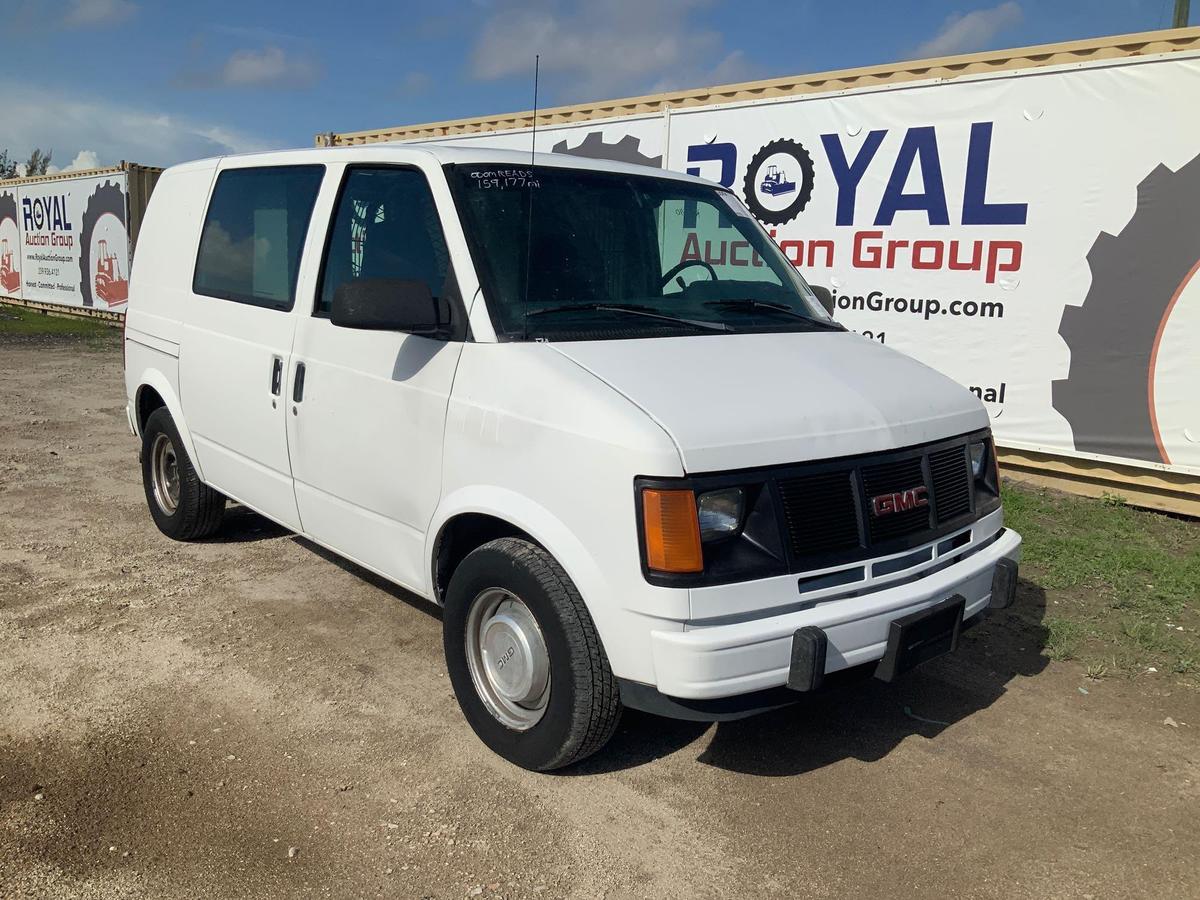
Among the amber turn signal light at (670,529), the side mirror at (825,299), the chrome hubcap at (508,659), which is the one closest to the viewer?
the amber turn signal light at (670,529)

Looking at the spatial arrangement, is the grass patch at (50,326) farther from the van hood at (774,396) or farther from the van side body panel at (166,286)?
the van hood at (774,396)

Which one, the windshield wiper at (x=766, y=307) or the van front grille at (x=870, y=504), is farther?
the windshield wiper at (x=766, y=307)

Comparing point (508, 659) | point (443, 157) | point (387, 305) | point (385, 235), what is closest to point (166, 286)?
point (385, 235)

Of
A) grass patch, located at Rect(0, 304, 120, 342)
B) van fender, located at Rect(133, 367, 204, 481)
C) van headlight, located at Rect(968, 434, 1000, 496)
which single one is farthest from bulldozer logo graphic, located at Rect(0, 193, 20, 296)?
van headlight, located at Rect(968, 434, 1000, 496)

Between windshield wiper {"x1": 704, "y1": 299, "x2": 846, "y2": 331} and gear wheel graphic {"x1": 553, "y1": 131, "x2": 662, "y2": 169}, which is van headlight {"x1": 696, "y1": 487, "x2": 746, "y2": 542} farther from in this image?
gear wheel graphic {"x1": 553, "y1": 131, "x2": 662, "y2": 169}

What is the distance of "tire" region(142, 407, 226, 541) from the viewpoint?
5578 mm

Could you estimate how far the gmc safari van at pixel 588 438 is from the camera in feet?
9.55

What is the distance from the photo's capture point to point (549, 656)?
3.16m

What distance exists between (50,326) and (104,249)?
1973 millimetres

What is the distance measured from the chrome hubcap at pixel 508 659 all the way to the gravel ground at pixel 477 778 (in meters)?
0.21

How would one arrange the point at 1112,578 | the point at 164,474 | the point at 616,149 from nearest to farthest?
1. the point at 1112,578
2. the point at 164,474
3. the point at 616,149

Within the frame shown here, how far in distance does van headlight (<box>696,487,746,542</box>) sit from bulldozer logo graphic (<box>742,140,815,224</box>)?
637 centimetres

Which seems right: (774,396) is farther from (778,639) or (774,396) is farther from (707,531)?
(778,639)

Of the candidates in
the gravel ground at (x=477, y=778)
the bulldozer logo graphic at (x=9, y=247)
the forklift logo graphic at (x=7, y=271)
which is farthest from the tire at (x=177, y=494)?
the forklift logo graphic at (x=7, y=271)
